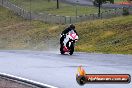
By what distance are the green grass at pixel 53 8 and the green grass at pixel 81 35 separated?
24.4ft

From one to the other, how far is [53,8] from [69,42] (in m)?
57.4

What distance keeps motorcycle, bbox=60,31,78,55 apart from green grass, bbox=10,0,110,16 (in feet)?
156

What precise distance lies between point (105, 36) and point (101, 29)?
3863mm

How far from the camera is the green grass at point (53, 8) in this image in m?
75.2

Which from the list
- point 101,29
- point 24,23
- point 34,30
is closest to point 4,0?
point 24,23

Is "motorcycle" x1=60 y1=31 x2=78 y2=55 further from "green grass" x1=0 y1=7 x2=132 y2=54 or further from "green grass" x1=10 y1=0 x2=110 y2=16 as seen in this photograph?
"green grass" x1=10 y1=0 x2=110 y2=16

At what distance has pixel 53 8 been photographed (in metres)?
81.9

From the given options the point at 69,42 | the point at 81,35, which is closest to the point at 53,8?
the point at 81,35

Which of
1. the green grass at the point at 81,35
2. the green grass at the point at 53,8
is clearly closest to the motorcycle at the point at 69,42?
the green grass at the point at 81,35

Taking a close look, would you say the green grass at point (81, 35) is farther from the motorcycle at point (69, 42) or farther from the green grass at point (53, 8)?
the motorcycle at point (69, 42)

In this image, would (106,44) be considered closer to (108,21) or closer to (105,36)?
(105,36)

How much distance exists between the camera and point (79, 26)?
182ft

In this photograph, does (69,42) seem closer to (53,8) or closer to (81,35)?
(81,35)

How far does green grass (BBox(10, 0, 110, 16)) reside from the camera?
247ft
